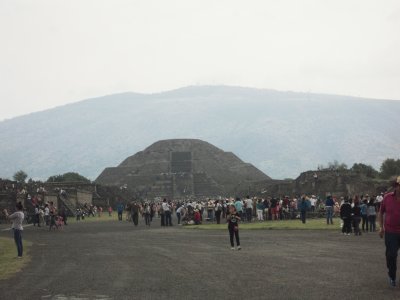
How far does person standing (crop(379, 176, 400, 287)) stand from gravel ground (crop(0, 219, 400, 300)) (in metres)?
0.45

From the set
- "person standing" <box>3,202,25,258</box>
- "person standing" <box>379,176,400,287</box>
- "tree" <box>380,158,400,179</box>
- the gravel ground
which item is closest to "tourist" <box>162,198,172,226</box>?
the gravel ground

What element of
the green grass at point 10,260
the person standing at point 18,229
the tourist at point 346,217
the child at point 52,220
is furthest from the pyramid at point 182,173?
the person standing at point 18,229

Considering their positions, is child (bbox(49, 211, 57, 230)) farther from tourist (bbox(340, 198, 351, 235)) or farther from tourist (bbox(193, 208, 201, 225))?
tourist (bbox(340, 198, 351, 235))

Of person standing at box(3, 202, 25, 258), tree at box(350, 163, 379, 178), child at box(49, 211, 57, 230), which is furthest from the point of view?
tree at box(350, 163, 379, 178)

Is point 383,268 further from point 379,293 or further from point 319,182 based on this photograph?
point 319,182

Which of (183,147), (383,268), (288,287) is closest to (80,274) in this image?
(288,287)

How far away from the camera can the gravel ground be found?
1211cm

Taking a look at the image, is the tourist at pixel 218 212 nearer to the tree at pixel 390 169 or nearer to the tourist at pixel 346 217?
the tourist at pixel 346 217

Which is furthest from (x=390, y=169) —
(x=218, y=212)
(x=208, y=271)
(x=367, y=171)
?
(x=208, y=271)

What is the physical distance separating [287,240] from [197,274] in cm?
1022

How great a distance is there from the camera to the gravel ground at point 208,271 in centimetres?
1211

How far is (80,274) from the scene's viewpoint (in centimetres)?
1537

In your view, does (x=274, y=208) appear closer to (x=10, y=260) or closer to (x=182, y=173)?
(x=10, y=260)

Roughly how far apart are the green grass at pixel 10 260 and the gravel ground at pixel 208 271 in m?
0.30
